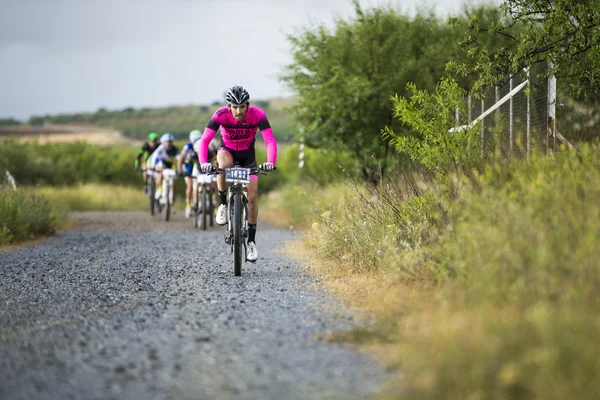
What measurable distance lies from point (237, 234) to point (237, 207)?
363 millimetres

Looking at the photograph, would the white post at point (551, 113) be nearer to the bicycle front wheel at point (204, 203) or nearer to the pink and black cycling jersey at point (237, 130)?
the pink and black cycling jersey at point (237, 130)

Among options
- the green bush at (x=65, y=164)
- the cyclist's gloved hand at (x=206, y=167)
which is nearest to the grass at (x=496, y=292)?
the cyclist's gloved hand at (x=206, y=167)

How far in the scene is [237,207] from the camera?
1033 cm

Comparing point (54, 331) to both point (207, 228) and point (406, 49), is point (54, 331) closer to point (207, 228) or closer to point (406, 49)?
point (207, 228)

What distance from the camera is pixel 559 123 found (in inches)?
491

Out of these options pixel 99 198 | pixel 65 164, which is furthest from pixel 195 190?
pixel 65 164

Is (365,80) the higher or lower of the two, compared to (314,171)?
higher

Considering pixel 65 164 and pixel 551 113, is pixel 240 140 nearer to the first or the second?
pixel 551 113

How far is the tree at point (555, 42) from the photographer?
9.43m

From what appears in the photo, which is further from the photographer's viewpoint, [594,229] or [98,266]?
[98,266]

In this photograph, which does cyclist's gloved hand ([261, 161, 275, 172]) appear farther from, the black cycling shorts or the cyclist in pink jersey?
the black cycling shorts

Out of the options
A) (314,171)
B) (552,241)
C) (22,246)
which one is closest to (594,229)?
(552,241)

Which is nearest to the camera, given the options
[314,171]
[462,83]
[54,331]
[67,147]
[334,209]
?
[54,331]

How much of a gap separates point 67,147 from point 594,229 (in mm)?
40995
